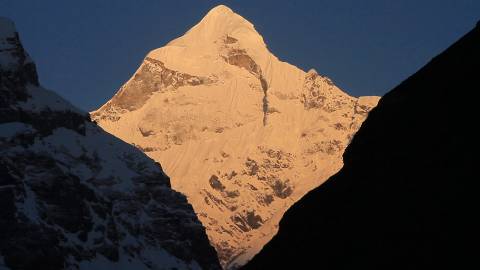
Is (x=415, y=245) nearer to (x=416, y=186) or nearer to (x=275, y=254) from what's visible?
(x=416, y=186)

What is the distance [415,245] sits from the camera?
49.7 metres

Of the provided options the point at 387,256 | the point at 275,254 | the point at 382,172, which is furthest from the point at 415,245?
the point at 275,254

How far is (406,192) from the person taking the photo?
52.3 meters

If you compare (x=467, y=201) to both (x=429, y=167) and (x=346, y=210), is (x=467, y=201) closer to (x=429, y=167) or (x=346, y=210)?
(x=429, y=167)

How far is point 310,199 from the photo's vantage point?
62.0m

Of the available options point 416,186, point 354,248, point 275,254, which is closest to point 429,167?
point 416,186

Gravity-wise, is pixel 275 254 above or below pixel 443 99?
below

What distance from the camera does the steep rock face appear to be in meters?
48.9

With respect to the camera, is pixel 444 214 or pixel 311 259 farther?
pixel 311 259

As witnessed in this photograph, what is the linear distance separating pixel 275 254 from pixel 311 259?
14.7ft

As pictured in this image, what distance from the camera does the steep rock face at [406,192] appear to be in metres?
48.9

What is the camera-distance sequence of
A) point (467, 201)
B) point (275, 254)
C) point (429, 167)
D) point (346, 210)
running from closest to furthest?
point (467, 201)
point (429, 167)
point (346, 210)
point (275, 254)

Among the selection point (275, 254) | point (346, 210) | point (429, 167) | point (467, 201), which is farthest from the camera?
point (275, 254)

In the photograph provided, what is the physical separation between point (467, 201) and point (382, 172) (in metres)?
6.96
